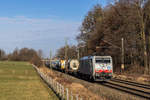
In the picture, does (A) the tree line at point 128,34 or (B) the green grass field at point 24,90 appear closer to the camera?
(B) the green grass field at point 24,90

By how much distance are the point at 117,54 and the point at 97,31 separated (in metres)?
9.67

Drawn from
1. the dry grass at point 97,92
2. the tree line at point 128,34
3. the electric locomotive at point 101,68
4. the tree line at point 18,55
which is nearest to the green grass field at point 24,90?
the dry grass at point 97,92

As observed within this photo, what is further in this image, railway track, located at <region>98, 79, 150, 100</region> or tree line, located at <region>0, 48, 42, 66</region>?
tree line, located at <region>0, 48, 42, 66</region>

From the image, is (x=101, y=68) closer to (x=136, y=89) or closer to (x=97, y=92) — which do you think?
(x=136, y=89)

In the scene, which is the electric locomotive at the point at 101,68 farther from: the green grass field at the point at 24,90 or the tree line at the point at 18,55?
the tree line at the point at 18,55

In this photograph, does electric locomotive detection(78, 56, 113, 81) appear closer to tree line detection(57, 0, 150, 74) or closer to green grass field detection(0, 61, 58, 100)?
green grass field detection(0, 61, 58, 100)

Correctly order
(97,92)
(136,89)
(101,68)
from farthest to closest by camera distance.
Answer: (101,68) < (136,89) < (97,92)

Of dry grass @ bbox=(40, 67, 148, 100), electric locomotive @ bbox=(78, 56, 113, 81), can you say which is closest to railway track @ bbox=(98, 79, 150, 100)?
dry grass @ bbox=(40, 67, 148, 100)

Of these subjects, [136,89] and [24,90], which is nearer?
[136,89]

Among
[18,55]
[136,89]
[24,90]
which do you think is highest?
[18,55]

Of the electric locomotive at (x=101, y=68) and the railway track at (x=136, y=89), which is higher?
the electric locomotive at (x=101, y=68)

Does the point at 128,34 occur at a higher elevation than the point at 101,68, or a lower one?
higher

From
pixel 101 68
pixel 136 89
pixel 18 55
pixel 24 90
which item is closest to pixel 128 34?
pixel 101 68

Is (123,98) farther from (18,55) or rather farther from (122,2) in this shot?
(18,55)
